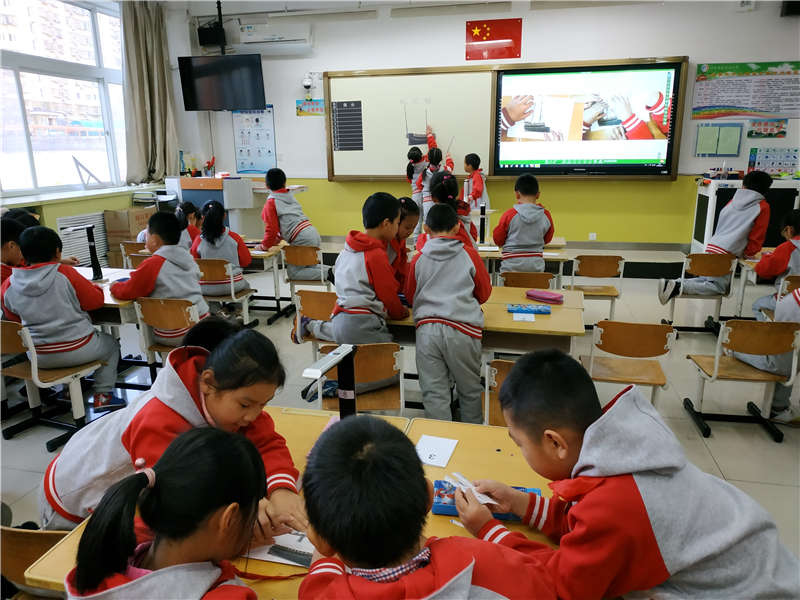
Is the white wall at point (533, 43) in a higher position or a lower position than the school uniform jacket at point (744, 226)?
higher

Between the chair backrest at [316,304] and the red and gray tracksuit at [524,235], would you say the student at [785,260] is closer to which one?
the red and gray tracksuit at [524,235]

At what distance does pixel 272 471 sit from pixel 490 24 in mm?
6805

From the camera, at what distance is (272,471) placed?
1.34 metres

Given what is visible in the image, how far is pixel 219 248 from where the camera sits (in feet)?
14.7

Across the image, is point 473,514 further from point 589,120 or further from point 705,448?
point 589,120

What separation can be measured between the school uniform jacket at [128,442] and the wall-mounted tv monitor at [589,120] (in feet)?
20.6

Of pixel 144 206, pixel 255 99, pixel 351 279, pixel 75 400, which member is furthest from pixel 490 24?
pixel 75 400

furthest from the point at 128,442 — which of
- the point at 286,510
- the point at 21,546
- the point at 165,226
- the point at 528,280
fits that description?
the point at 528,280

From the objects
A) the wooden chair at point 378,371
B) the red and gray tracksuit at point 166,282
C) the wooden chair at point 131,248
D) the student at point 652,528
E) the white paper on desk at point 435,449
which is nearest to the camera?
the student at point 652,528

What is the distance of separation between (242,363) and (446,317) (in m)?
1.37

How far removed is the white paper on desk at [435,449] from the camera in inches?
57.2

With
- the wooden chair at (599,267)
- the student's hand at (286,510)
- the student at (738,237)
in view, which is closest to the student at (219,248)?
the wooden chair at (599,267)

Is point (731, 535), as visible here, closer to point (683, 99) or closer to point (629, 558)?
point (629, 558)

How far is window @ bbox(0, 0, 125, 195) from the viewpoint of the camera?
5.43 meters
